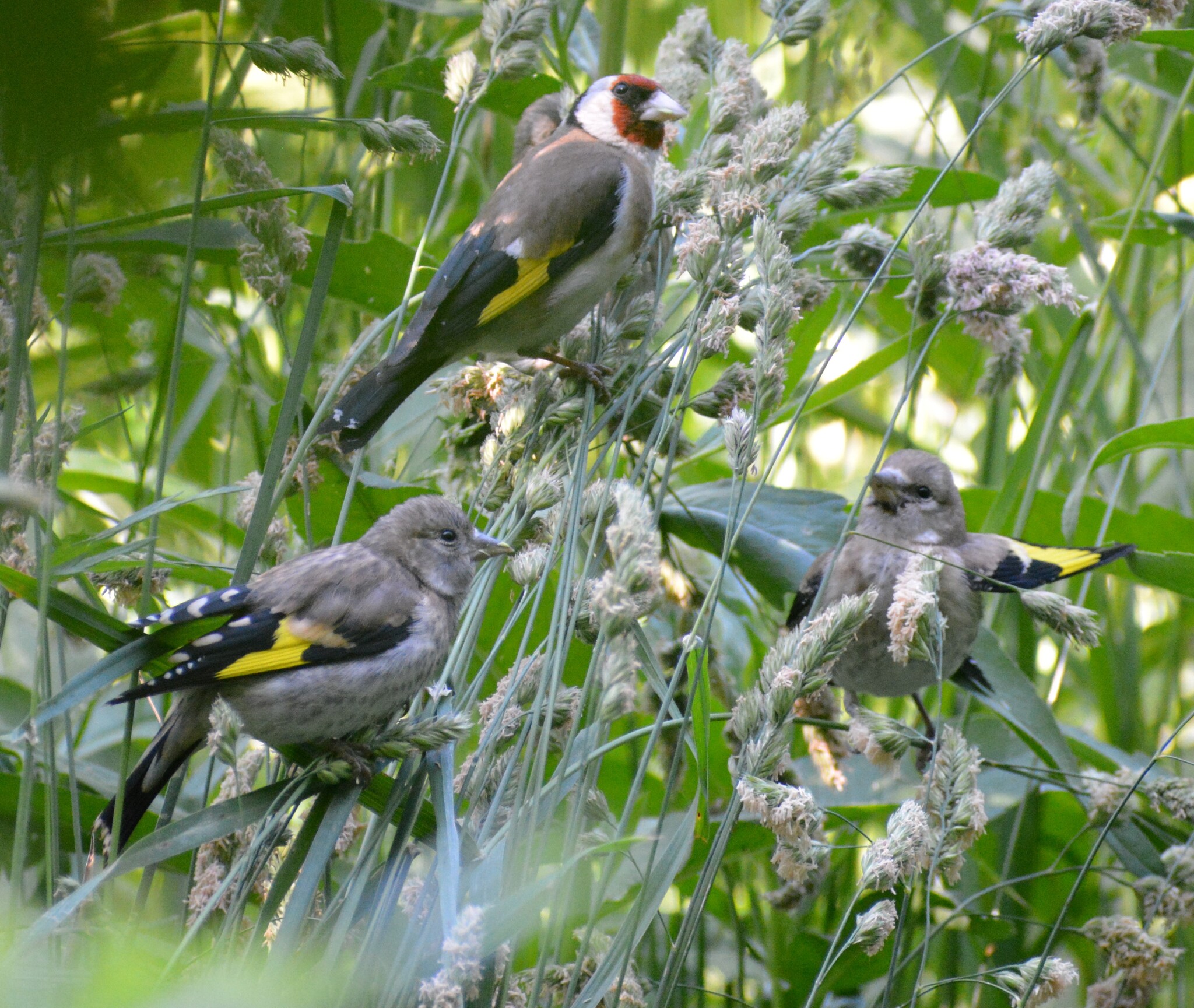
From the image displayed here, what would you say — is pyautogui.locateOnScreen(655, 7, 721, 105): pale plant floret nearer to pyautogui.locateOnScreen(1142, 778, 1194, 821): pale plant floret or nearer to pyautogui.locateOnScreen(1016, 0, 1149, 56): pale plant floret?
A: pyautogui.locateOnScreen(1016, 0, 1149, 56): pale plant floret

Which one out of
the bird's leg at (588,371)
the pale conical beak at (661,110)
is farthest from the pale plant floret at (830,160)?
the pale conical beak at (661,110)

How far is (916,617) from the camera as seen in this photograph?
1.19 metres

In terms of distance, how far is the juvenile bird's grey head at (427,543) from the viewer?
164 centimetres

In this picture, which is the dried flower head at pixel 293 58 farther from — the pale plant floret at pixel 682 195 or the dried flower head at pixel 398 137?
the pale plant floret at pixel 682 195

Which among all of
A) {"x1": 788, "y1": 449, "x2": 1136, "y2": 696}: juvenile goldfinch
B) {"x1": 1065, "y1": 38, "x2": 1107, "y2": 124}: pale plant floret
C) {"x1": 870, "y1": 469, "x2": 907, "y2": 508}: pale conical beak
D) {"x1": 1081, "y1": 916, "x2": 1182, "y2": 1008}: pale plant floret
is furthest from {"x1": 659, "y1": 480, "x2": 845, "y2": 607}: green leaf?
{"x1": 1065, "y1": 38, "x2": 1107, "y2": 124}: pale plant floret

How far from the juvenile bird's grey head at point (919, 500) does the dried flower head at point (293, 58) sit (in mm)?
1425

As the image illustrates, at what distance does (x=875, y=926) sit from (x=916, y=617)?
32 cm

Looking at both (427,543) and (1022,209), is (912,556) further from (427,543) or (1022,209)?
(427,543)

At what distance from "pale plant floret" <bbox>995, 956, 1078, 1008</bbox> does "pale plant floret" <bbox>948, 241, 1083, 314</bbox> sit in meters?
0.81

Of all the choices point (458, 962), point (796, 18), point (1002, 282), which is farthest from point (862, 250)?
point (458, 962)

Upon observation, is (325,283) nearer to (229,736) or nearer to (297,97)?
(229,736)

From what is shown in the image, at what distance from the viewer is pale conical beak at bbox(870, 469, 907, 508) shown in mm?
2242

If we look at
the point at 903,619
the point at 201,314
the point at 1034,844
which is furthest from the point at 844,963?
the point at 201,314

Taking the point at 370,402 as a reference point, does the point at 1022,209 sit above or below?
above
